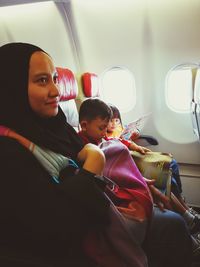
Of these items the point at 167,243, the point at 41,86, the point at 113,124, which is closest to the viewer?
the point at 41,86

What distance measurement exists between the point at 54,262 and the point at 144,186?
1.70 ft

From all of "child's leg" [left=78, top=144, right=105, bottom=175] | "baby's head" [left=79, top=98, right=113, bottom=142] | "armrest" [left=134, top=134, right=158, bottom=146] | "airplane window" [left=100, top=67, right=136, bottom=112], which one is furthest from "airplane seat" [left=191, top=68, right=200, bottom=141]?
"child's leg" [left=78, top=144, right=105, bottom=175]

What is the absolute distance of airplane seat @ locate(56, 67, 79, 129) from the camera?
6.17 feet

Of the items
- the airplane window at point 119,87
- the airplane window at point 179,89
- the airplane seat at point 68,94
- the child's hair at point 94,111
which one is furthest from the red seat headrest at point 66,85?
the airplane window at point 179,89

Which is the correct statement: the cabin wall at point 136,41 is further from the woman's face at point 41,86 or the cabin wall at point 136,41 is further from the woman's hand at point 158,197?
the woman's face at point 41,86

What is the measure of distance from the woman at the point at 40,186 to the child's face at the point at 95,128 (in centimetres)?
55

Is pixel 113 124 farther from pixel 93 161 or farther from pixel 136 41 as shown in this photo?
pixel 93 161

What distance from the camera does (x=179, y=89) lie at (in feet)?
8.64

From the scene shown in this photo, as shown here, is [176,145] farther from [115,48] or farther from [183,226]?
[183,226]

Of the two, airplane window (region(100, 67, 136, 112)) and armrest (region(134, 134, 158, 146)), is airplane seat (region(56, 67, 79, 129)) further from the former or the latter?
airplane window (region(100, 67, 136, 112))

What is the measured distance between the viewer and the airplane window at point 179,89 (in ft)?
8.30

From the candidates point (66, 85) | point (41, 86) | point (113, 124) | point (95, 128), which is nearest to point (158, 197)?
point (95, 128)

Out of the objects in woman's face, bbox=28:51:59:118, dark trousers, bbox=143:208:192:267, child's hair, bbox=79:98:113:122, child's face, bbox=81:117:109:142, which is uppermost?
woman's face, bbox=28:51:59:118

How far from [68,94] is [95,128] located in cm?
63
